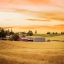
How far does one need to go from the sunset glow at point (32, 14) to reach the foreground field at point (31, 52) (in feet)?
0.61

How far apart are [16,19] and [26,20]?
12 cm

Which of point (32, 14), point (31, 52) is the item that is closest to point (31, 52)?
point (31, 52)

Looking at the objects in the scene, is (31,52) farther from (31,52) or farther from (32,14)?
(32,14)

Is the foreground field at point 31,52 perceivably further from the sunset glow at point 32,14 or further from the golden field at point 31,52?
the sunset glow at point 32,14

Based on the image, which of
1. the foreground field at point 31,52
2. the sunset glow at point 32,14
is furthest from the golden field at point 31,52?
the sunset glow at point 32,14

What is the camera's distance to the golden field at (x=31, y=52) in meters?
1.72

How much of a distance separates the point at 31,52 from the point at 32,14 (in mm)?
450

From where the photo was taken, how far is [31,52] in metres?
1.77

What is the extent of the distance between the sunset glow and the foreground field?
7.3 inches

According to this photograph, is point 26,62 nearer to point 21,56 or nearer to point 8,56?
point 21,56

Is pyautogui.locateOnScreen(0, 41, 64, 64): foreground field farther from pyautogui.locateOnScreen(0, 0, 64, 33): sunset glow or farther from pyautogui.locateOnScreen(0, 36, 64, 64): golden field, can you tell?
pyautogui.locateOnScreen(0, 0, 64, 33): sunset glow

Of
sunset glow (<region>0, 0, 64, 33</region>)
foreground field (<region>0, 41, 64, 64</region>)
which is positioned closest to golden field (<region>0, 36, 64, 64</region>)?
foreground field (<region>0, 41, 64, 64</region>)

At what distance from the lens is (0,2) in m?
1.79

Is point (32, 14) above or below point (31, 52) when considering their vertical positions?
above
